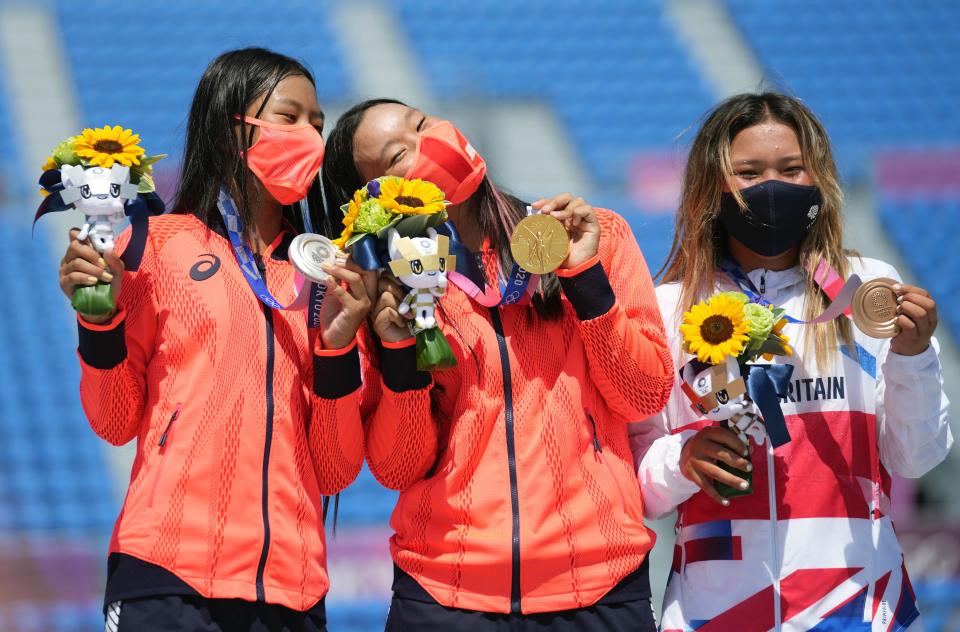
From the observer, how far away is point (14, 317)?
8.48 metres

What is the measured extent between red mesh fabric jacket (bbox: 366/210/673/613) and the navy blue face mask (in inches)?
13.1

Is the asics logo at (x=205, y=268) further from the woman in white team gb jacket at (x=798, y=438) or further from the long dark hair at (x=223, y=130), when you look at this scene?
the woman in white team gb jacket at (x=798, y=438)

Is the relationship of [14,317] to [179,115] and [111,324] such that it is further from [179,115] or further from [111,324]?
[111,324]

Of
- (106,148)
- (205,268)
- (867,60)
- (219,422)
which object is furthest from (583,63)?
(219,422)

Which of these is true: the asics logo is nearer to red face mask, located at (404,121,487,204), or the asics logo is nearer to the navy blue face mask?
red face mask, located at (404,121,487,204)

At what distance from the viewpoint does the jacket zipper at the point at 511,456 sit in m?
2.23

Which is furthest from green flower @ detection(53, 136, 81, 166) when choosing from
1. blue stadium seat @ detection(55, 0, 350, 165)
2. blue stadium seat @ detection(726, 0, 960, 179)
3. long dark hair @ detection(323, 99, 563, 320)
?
blue stadium seat @ detection(726, 0, 960, 179)

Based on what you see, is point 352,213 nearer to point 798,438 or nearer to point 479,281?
point 479,281

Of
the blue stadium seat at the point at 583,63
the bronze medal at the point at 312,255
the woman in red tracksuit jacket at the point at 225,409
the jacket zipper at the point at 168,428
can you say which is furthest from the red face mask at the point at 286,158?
the blue stadium seat at the point at 583,63

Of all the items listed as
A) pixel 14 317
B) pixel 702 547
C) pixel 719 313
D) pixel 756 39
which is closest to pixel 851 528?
pixel 702 547

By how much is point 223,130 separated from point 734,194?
1194 mm

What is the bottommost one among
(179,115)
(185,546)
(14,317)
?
(185,546)

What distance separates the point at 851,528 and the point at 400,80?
947cm

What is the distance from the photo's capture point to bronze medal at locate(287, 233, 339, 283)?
2262mm
